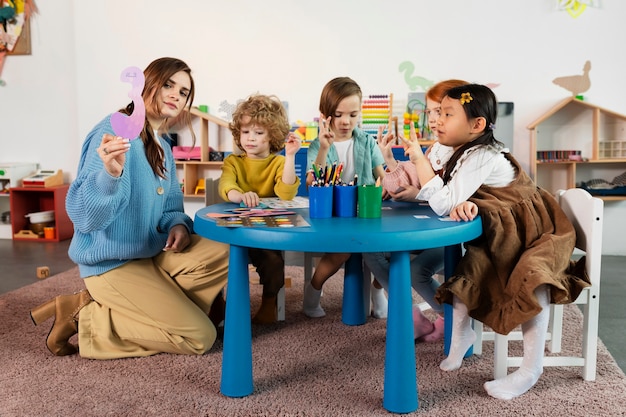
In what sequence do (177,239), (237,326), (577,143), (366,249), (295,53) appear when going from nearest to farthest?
(366,249)
(237,326)
(177,239)
(577,143)
(295,53)

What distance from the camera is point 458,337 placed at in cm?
195

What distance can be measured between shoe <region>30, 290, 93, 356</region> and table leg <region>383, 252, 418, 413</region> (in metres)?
1.13

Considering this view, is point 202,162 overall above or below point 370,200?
above

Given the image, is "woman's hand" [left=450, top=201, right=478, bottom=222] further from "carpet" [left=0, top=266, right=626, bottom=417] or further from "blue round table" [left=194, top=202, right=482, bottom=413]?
"carpet" [left=0, top=266, right=626, bottom=417]

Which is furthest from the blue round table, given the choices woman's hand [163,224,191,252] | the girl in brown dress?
woman's hand [163,224,191,252]

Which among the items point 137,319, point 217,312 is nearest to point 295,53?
point 217,312

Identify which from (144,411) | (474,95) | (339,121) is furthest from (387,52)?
(144,411)

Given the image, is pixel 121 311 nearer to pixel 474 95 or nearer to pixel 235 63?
pixel 474 95

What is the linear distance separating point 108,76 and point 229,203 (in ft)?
10.1

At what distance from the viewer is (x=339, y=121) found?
249cm

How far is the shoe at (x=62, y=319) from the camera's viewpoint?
6.85 feet

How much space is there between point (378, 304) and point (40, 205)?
137 inches

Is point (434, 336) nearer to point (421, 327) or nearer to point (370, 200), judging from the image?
point (421, 327)

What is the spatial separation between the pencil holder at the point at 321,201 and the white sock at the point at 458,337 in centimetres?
52
